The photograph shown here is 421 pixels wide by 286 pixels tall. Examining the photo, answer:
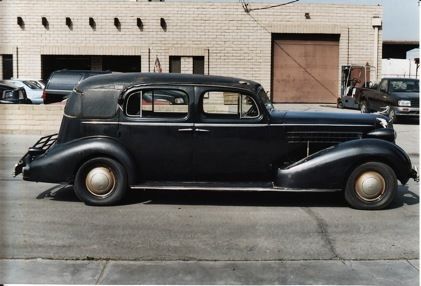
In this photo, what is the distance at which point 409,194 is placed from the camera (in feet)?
27.9

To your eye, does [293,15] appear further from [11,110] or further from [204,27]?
[11,110]

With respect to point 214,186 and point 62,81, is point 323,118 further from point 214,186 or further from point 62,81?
point 62,81

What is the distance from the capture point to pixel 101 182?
737 cm

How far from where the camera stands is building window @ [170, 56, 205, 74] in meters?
30.1

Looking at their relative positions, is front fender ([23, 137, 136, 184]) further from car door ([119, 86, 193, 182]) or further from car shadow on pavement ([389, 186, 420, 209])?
car shadow on pavement ([389, 186, 420, 209])

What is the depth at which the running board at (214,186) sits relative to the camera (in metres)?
7.19

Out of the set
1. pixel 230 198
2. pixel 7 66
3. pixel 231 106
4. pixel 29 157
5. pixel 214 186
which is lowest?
pixel 230 198

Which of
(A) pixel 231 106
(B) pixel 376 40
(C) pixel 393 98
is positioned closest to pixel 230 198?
(A) pixel 231 106

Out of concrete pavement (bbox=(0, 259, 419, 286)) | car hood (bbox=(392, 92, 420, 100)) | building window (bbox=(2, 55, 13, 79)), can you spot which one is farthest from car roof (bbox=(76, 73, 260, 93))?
building window (bbox=(2, 55, 13, 79))

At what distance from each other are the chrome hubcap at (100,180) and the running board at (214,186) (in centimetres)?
29

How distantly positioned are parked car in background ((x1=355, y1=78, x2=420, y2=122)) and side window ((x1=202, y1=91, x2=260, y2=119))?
13283 mm

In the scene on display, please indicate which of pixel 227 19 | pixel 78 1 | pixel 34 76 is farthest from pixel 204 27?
pixel 34 76

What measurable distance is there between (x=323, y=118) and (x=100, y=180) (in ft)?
9.73

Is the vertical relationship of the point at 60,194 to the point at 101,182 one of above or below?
below
